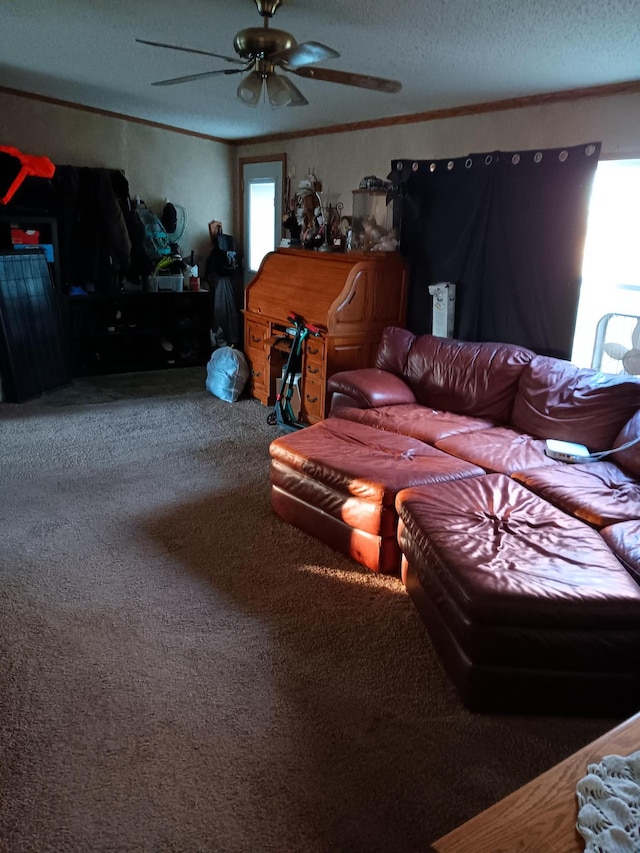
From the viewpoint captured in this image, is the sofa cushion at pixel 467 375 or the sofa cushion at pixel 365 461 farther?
the sofa cushion at pixel 467 375

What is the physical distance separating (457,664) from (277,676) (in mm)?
605

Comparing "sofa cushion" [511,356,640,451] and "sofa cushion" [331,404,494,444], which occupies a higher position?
"sofa cushion" [511,356,640,451]

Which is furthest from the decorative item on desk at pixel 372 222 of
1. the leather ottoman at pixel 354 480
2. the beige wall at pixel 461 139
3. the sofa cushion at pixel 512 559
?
the sofa cushion at pixel 512 559

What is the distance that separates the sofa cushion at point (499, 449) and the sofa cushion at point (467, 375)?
269 mm

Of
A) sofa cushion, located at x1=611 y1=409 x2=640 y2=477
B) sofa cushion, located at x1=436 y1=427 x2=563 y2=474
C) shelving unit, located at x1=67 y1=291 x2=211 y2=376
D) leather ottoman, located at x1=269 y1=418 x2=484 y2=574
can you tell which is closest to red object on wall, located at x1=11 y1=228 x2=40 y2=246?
shelving unit, located at x1=67 y1=291 x2=211 y2=376

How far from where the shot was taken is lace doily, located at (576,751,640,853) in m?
1.16

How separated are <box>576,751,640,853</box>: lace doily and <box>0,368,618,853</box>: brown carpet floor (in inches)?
19.1

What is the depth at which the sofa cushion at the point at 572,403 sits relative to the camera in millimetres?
3127

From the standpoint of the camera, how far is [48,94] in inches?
213

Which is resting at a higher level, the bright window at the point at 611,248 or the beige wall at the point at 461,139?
the beige wall at the point at 461,139

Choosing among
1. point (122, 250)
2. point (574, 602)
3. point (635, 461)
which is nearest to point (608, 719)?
point (574, 602)

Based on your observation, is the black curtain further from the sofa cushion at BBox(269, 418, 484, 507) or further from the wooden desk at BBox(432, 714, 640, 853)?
the wooden desk at BBox(432, 714, 640, 853)

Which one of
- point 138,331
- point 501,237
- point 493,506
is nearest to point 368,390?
point 501,237

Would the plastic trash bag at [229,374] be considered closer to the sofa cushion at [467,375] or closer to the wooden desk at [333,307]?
the wooden desk at [333,307]
